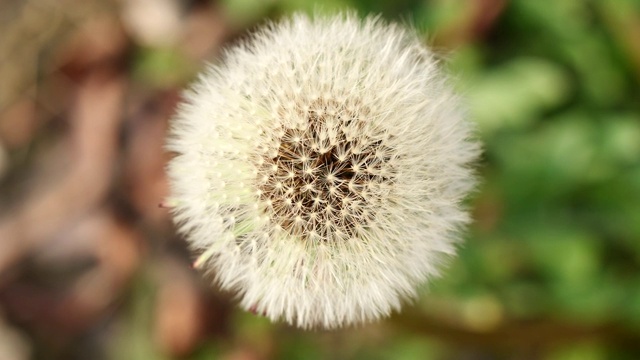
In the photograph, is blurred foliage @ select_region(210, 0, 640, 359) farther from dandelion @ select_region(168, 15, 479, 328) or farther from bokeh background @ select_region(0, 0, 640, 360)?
dandelion @ select_region(168, 15, 479, 328)

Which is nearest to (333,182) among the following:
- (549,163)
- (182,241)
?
(549,163)

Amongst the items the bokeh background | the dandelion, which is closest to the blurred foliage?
the bokeh background

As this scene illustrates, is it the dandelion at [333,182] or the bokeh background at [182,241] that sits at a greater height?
the bokeh background at [182,241]

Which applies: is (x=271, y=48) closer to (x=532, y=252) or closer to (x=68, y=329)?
(x=532, y=252)

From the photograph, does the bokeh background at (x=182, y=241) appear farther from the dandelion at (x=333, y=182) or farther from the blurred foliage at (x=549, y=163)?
the dandelion at (x=333, y=182)

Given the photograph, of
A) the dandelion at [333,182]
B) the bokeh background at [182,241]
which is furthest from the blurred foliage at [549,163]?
the dandelion at [333,182]

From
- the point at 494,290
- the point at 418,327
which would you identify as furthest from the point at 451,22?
the point at 418,327
